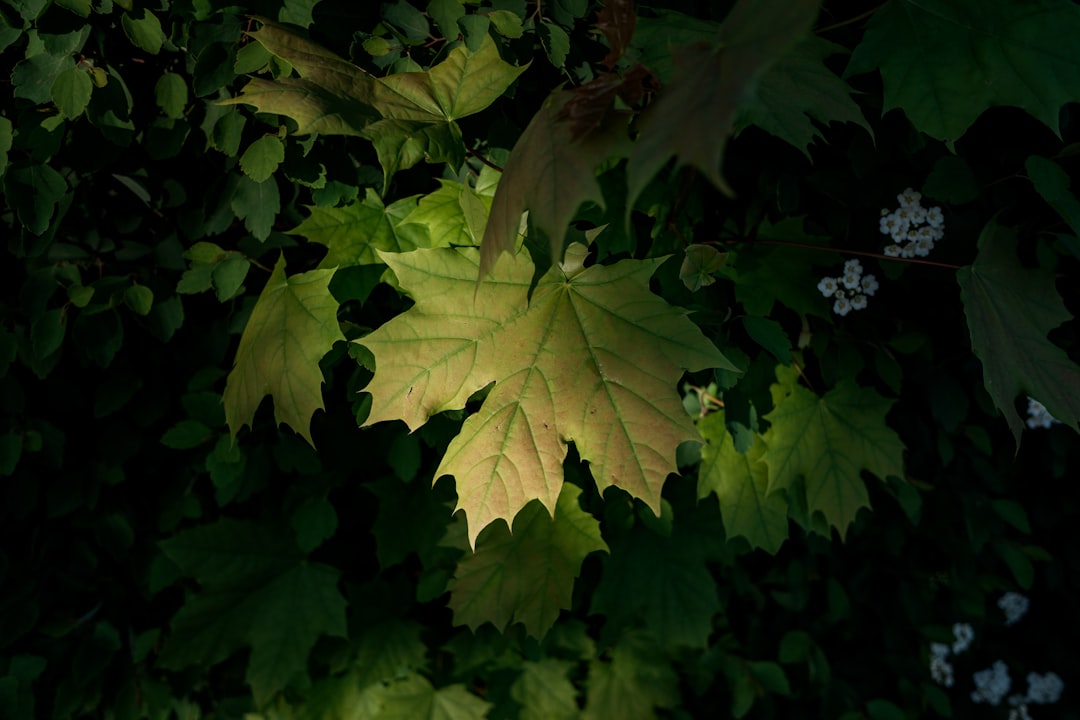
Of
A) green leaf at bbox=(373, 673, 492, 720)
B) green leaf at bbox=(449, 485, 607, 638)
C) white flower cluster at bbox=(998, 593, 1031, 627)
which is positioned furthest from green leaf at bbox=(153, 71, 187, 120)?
white flower cluster at bbox=(998, 593, 1031, 627)

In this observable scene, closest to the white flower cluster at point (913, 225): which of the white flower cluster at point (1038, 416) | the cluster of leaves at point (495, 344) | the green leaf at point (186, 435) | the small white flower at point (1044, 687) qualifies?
the cluster of leaves at point (495, 344)

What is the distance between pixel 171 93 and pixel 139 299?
429mm

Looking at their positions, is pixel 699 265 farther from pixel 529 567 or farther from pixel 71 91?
pixel 71 91

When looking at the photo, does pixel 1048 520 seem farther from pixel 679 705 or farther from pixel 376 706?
pixel 376 706

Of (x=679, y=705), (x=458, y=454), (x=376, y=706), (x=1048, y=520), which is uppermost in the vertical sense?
(x=458, y=454)

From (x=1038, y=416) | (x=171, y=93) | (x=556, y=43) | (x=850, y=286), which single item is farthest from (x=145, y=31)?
(x=1038, y=416)

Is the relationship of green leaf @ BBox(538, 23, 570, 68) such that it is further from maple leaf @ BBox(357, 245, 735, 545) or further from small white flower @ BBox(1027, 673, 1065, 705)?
small white flower @ BBox(1027, 673, 1065, 705)

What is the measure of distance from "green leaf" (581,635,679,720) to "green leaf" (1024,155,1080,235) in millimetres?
1497

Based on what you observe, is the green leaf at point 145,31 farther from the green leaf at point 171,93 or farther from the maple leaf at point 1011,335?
the maple leaf at point 1011,335

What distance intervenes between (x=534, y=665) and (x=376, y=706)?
0.43m

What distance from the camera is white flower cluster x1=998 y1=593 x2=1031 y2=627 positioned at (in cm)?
249

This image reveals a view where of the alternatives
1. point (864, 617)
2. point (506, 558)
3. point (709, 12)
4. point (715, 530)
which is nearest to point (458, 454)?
point (506, 558)

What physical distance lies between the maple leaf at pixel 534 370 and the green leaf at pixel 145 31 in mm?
648

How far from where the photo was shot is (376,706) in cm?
198
